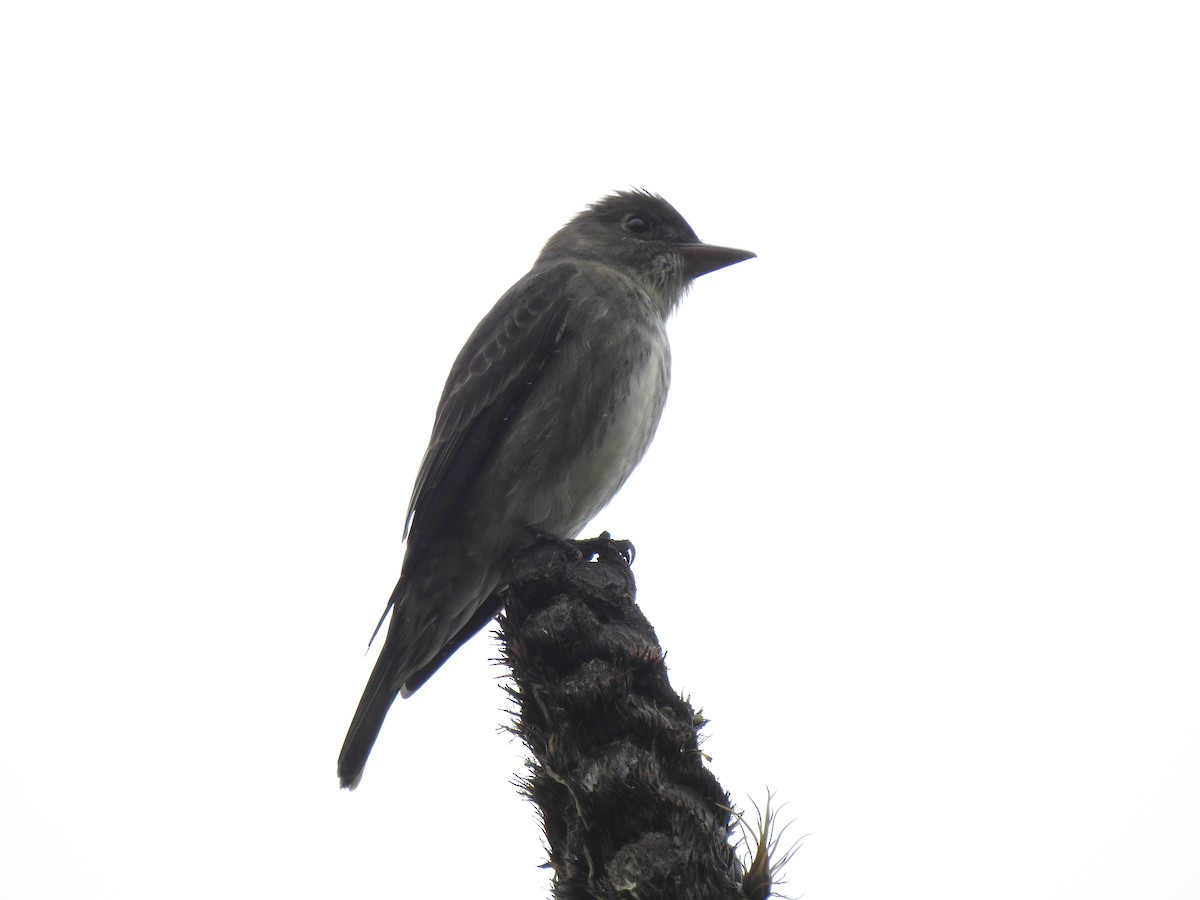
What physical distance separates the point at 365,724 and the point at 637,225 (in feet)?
11.8

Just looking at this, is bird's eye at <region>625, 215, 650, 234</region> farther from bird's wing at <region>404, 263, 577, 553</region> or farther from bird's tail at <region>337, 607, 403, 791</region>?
bird's tail at <region>337, 607, 403, 791</region>

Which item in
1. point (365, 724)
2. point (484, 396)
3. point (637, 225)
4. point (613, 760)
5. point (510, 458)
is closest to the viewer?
point (613, 760)

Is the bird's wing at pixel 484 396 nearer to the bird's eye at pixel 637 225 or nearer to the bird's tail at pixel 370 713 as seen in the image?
the bird's tail at pixel 370 713

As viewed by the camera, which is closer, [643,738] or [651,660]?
[643,738]

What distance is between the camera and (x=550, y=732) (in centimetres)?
317

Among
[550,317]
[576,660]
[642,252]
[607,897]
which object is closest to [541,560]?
[576,660]

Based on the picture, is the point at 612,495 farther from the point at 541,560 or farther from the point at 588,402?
the point at 541,560

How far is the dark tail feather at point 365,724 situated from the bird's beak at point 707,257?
10.0ft

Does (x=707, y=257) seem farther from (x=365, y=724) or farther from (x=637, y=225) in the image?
(x=365, y=724)

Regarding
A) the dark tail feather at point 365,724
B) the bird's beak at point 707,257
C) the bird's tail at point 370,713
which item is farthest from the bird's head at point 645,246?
the dark tail feather at point 365,724

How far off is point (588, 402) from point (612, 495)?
1.97 ft

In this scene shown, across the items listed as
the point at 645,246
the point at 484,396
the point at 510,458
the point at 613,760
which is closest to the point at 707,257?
the point at 645,246

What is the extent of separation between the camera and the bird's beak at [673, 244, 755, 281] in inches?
289

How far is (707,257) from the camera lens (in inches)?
289
